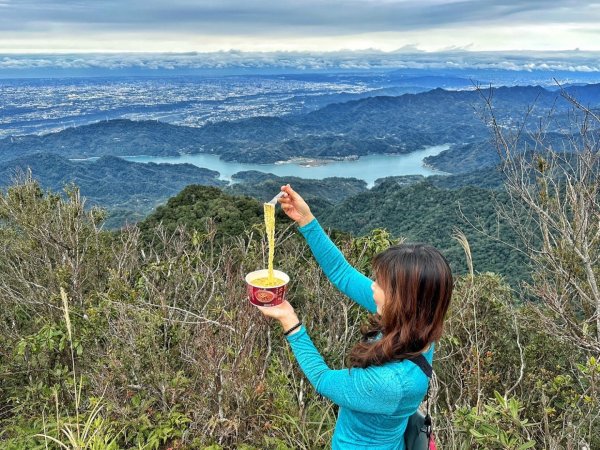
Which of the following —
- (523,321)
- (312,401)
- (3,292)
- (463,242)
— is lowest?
(523,321)

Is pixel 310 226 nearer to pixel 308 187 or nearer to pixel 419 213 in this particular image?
pixel 419 213

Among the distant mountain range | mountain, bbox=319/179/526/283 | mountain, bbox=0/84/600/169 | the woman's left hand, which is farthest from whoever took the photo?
mountain, bbox=0/84/600/169

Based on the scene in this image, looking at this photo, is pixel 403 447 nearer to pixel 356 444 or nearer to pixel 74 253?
pixel 356 444

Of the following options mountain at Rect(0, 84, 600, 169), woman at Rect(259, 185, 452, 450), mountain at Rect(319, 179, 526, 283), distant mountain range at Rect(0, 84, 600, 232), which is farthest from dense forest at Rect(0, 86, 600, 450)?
mountain at Rect(0, 84, 600, 169)

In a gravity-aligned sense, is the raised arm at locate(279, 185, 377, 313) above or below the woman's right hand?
below

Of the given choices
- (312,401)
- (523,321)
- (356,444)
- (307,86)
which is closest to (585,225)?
(523,321)

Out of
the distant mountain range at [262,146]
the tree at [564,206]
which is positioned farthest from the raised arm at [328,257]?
the distant mountain range at [262,146]

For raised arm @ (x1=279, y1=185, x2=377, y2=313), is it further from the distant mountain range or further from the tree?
the distant mountain range

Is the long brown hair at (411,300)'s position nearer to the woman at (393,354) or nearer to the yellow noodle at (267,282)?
the woman at (393,354)
